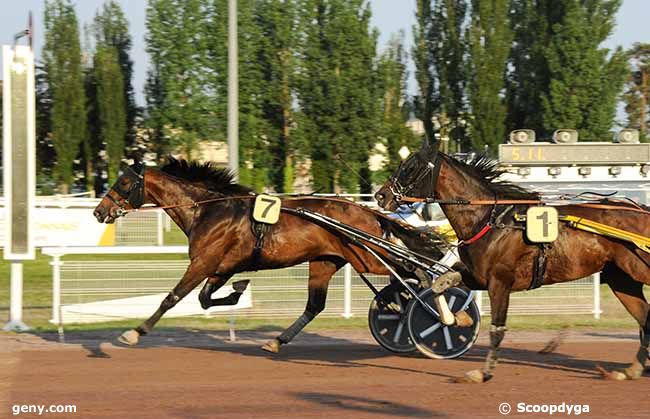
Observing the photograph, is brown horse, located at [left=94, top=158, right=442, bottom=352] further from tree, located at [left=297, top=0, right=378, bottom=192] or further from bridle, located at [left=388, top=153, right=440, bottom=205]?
tree, located at [left=297, top=0, right=378, bottom=192]

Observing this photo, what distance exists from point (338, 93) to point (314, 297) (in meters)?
22.5

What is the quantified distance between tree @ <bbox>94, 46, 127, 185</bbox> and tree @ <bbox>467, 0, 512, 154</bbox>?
11178 mm

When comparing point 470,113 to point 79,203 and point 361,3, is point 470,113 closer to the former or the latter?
point 361,3

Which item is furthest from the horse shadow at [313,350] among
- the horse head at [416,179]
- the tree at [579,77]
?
the tree at [579,77]

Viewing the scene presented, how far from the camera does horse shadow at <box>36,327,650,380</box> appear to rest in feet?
28.3

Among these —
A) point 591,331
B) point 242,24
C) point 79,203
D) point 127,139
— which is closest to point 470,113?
point 242,24

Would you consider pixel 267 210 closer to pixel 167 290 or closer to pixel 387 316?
pixel 387 316

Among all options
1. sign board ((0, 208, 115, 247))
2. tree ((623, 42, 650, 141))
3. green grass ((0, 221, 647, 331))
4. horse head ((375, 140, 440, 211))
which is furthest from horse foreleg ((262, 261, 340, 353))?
tree ((623, 42, 650, 141))

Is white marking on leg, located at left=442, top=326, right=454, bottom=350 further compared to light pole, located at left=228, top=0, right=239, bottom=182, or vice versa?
light pole, located at left=228, top=0, right=239, bottom=182

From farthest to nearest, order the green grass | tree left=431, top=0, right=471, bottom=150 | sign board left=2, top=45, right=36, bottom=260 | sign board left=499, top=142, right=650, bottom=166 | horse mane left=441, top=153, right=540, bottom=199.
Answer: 1. tree left=431, top=0, right=471, bottom=150
2. sign board left=499, top=142, right=650, bottom=166
3. the green grass
4. sign board left=2, top=45, right=36, bottom=260
5. horse mane left=441, top=153, right=540, bottom=199

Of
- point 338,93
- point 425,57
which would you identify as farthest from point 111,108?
point 425,57

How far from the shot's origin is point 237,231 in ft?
29.6

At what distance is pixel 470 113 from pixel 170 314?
22.4 metres

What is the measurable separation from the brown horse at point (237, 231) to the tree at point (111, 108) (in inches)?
895
